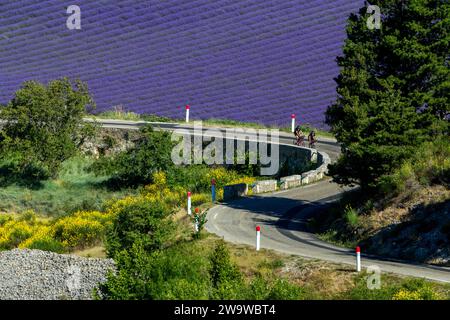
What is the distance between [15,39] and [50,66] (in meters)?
4.76

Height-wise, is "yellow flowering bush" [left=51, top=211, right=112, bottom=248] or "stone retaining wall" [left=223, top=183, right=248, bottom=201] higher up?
"stone retaining wall" [left=223, top=183, right=248, bottom=201]

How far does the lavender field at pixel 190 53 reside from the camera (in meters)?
49.9

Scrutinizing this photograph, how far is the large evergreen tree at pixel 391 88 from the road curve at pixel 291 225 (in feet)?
8.16

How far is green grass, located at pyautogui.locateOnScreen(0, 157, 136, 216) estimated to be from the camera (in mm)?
42500

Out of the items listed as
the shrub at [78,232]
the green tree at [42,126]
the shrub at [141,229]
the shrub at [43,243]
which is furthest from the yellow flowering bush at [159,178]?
the shrub at [141,229]

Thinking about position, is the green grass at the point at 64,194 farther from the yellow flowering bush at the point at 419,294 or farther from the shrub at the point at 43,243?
the yellow flowering bush at the point at 419,294

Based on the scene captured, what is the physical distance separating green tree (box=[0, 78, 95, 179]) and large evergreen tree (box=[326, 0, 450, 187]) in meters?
15.5

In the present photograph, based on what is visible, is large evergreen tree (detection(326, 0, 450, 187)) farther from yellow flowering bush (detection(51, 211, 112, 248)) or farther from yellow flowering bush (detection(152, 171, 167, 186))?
yellow flowering bush (detection(152, 171, 167, 186))

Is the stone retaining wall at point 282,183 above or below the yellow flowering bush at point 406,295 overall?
above

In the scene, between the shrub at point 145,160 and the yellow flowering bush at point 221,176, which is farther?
the shrub at point 145,160

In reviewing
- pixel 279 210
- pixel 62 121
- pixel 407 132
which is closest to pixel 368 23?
pixel 407 132

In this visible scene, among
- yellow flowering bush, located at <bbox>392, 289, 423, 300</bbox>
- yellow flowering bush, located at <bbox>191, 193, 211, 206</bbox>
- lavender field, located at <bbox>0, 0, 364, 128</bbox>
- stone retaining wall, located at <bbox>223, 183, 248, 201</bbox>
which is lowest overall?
yellow flowering bush, located at <bbox>392, 289, 423, 300</bbox>

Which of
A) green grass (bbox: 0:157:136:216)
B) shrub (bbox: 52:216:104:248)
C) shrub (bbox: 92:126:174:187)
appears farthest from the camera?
shrub (bbox: 92:126:174:187)

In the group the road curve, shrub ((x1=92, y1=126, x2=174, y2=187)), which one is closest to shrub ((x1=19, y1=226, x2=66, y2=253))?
the road curve
